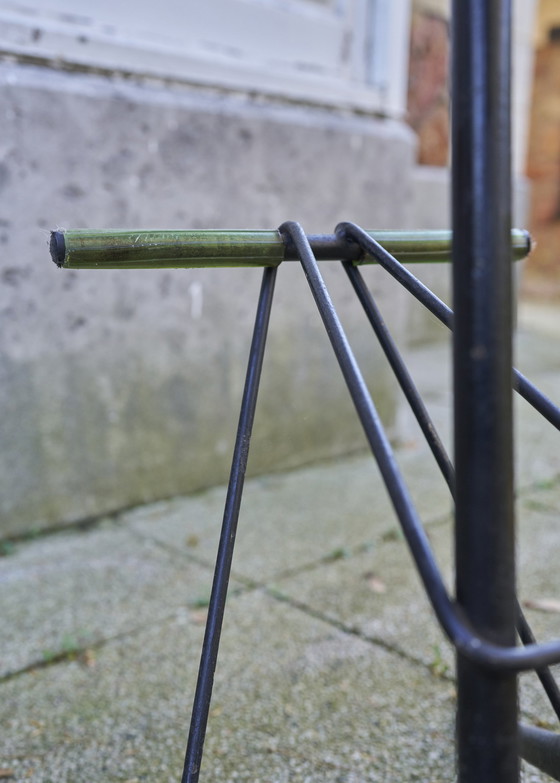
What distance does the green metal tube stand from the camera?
0.90 m

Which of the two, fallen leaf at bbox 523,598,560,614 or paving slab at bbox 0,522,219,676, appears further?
fallen leaf at bbox 523,598,560,614

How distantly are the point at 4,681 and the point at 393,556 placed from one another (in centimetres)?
129

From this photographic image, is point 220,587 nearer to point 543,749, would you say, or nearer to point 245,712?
point 543,749

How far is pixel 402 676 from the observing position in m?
1.96

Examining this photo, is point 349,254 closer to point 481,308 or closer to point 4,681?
point 481,308

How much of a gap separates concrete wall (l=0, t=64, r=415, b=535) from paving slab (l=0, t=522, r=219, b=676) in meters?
0.19

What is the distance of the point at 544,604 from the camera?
2330 millimetres

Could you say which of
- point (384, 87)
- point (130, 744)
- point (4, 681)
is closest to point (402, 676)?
point (130, 744)

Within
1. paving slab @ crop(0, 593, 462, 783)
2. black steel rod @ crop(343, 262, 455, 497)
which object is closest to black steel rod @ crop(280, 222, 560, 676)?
black steel rod @ crop(343, 262, 455, 497)

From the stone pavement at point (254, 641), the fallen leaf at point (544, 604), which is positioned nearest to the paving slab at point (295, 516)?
the stone pavement at point (254, 641)

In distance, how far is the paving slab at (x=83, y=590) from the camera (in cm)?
214

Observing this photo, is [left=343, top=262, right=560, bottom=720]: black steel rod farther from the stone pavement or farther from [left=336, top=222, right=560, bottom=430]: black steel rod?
the stone pavement

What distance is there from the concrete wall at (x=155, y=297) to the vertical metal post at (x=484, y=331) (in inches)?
86.1

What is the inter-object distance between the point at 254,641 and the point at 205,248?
1398 millimetres
